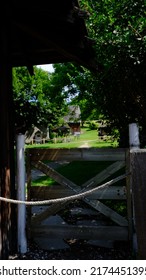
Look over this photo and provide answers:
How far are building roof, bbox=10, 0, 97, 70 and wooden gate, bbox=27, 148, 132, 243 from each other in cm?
153

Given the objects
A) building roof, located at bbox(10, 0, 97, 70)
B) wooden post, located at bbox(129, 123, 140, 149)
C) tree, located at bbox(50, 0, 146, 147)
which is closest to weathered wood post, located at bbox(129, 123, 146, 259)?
wooden post, located at bbox(129, 123, 140, 149)

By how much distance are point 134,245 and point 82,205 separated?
2.84m

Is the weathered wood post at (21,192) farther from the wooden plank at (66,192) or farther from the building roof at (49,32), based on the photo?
the building roof at (49,32)

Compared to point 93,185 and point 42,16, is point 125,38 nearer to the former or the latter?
point 42,16

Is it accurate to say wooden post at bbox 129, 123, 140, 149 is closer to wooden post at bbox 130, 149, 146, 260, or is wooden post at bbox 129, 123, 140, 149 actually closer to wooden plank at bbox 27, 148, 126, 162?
wooden plank at bbox 27, 148, 126, 162

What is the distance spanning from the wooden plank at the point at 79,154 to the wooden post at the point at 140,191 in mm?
1815

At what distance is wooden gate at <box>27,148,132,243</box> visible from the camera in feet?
15.3

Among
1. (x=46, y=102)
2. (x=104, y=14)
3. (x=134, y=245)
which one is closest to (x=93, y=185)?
(x=134, y=245)

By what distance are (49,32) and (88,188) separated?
2324 mm

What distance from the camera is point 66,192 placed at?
4.81 metres

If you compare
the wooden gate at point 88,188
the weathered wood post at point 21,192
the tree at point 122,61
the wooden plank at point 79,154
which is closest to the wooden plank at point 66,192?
the wooden gate at point 88,188

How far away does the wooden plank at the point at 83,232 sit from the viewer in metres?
4.71

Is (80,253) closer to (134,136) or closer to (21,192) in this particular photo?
(21,192)

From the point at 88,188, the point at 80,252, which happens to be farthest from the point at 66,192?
the point at 80,252
